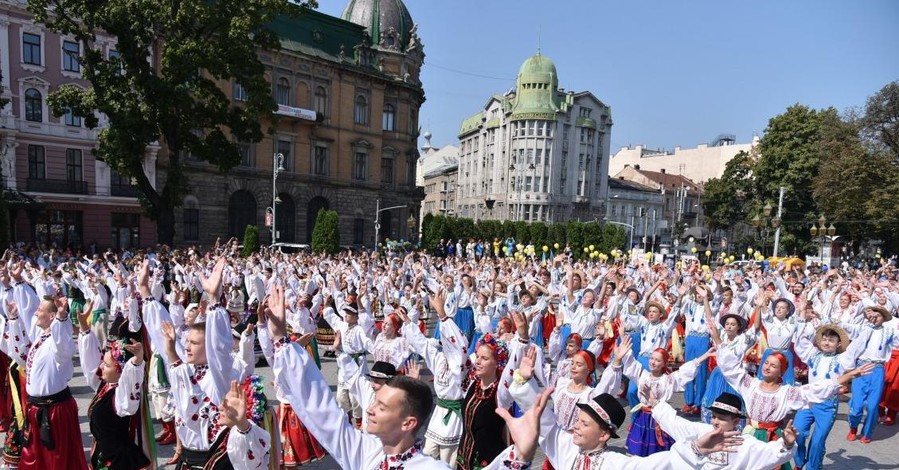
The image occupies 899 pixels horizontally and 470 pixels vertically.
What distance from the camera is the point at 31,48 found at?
2955 cm

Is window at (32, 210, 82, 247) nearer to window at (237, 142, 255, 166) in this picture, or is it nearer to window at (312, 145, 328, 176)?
window at (237, 142, 255, 166)

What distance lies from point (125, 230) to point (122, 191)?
2.31 m

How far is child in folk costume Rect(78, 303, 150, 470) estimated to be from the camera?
4.95m

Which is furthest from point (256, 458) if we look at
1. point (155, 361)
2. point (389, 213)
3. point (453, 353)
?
point (389, 213)

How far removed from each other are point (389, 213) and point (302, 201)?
8074 millimetres

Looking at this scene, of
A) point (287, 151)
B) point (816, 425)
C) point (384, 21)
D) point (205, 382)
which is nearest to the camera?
point (205, 382)

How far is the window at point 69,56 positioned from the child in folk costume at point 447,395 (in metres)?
33.0

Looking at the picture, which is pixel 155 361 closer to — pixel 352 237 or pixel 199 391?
pixel 199 391

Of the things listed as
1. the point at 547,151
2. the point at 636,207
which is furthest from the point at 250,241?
the point at 636,207

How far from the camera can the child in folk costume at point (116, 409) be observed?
4.95 metres

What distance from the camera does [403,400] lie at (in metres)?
2.99

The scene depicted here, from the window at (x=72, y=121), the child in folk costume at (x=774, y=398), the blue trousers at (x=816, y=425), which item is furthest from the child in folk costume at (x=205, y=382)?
the window at (x=72, y=121)

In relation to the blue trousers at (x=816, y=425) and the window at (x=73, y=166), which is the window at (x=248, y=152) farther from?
the blue trousers at (x=816, y=425)

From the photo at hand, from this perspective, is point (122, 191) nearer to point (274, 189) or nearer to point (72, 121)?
point (72, 121)
